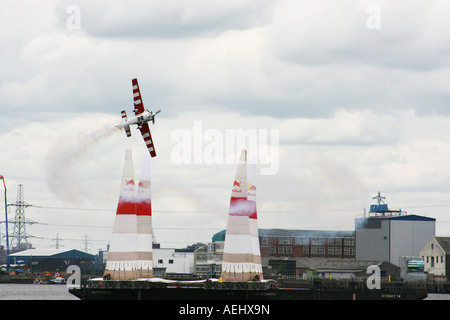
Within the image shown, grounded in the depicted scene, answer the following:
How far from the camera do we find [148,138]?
287ft

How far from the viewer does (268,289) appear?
87.6 meters

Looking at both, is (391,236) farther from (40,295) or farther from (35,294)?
(40,295)

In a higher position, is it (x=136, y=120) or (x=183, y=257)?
(x=136, y=120)

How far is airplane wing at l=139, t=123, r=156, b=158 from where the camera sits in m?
86.6

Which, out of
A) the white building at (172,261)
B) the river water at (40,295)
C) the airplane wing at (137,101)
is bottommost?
the river water at (40,295)

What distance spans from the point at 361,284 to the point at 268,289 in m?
41.5

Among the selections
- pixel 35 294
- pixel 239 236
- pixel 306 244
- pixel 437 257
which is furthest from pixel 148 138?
pixel 306 244

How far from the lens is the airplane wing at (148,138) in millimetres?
86562

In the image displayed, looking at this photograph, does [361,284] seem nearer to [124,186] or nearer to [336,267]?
[336,267]

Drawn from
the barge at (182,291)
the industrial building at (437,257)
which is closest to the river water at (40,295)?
the industrial building at (437,257)

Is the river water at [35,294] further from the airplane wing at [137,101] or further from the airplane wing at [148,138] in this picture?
the airplane wing at [137,101]

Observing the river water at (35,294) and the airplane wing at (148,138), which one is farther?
the river water at (35,294)
